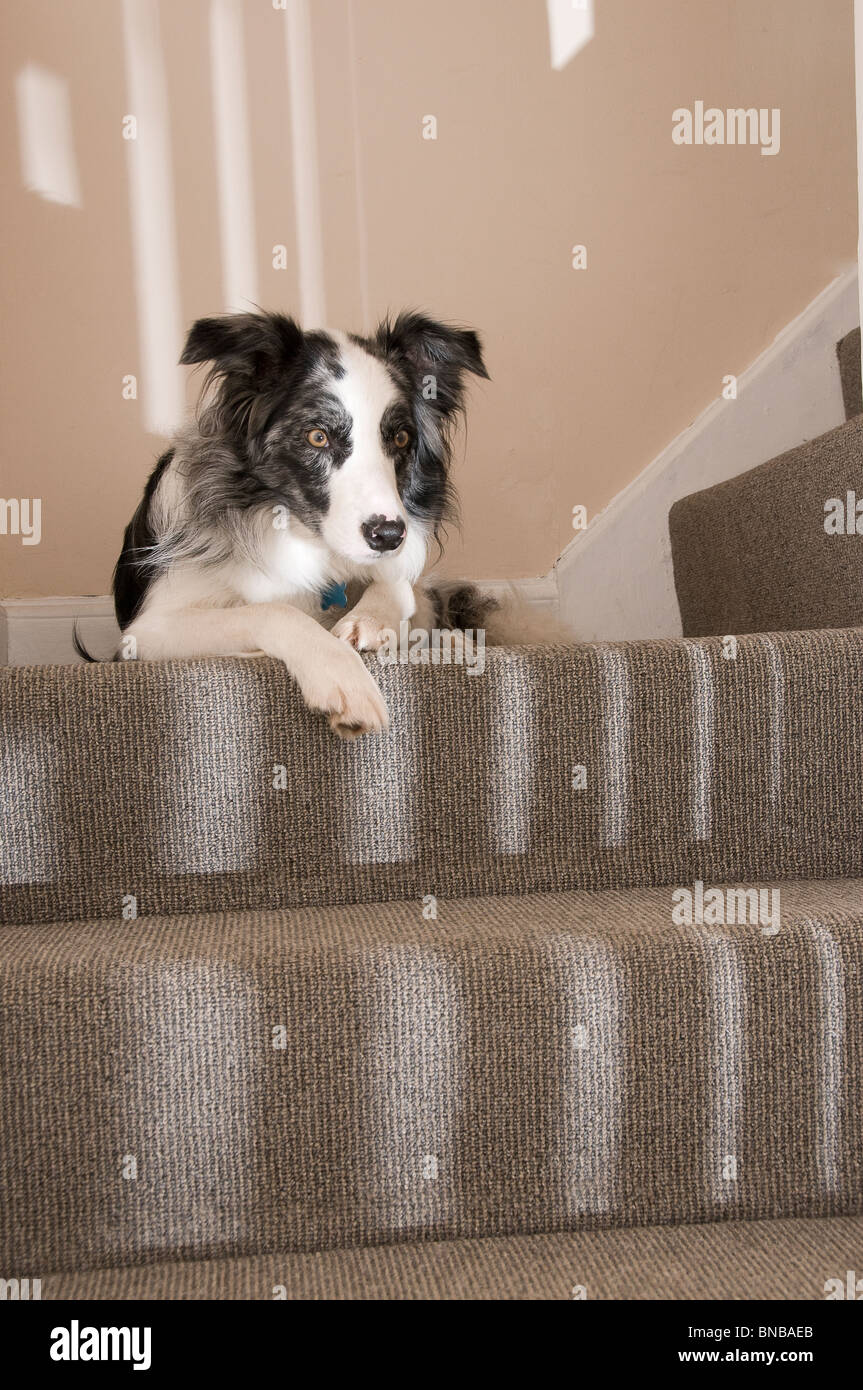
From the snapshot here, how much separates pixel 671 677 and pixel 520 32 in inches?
76.3

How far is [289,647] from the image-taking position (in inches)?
53.3

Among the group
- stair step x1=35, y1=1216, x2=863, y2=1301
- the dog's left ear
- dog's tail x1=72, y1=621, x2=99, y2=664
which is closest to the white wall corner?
the dog's left ear

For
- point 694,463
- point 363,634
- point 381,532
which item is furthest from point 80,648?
point 694,463

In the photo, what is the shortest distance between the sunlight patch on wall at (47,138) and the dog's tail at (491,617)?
124 centimetres

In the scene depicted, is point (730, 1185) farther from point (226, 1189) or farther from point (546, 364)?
point (546, 364)

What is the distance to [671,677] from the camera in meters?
1.35

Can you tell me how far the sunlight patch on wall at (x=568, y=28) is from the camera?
2566mm

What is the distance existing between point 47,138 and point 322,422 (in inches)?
49.4

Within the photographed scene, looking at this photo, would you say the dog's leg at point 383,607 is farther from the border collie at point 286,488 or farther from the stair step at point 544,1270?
Result: the stair step at point 544,1270

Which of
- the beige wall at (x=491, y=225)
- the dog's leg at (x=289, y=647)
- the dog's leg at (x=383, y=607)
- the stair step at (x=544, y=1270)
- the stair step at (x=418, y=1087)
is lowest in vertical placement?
the stair step at (x=544, y=1270)

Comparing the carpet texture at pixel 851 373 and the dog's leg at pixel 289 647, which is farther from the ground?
the carpet texture at pixel 851 373

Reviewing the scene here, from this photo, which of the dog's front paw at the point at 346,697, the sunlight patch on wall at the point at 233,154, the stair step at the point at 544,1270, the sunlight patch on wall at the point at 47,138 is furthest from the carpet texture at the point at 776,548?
the sunlight patch on wall at the point at 47,138

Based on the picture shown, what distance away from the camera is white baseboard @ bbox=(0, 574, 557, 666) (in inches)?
96.9

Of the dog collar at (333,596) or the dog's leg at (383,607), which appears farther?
the dog collar at (333,596)
